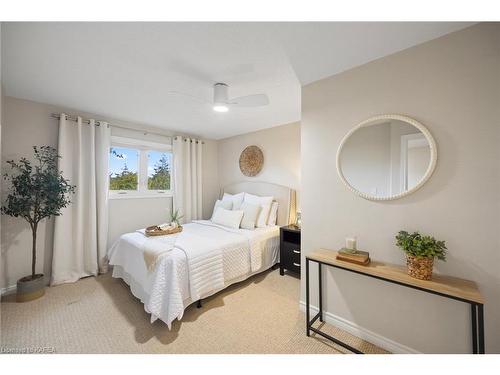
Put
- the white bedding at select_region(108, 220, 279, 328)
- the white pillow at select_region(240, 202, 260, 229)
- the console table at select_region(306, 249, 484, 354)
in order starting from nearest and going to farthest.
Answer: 1. the console table at select_region(306, 249, 484, 354)
2. the white bedding at select_region(108, 220, 279, 328)
3. the white pillow at select_region(240, 202, 260, 229)

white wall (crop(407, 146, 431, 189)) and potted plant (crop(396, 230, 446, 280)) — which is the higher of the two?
white wall (crop(407, 146, 431, 189))

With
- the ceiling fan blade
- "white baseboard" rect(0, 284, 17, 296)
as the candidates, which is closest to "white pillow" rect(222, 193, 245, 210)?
the ceiling fan blade

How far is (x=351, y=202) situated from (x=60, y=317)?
2928 millimetres

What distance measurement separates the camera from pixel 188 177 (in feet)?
12.7

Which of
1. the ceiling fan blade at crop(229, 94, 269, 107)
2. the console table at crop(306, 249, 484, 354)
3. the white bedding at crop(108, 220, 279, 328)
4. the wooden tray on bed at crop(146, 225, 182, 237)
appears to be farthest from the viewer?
the wooden tray on bed at crop(146, 225, 182, 237)

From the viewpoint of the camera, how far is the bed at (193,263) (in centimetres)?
176

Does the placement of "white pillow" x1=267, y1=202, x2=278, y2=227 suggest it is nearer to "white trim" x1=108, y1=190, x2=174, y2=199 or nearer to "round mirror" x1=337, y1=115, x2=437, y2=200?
"round mirror" x1=337, y1=115, x2=437, y2=200

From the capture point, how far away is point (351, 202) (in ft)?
5.51

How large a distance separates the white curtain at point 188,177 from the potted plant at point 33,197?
1.62 metres

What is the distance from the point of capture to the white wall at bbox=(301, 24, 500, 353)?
117cm

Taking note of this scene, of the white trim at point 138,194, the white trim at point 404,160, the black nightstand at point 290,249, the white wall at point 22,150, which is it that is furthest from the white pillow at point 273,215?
the white wall at point 22,150

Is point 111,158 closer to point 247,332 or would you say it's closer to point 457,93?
point 247,332

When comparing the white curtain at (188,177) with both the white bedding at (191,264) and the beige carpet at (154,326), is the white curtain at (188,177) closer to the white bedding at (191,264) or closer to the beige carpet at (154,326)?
the white bedding at (191,264)

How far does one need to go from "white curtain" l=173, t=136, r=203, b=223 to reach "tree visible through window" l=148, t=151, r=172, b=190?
0.19 m
